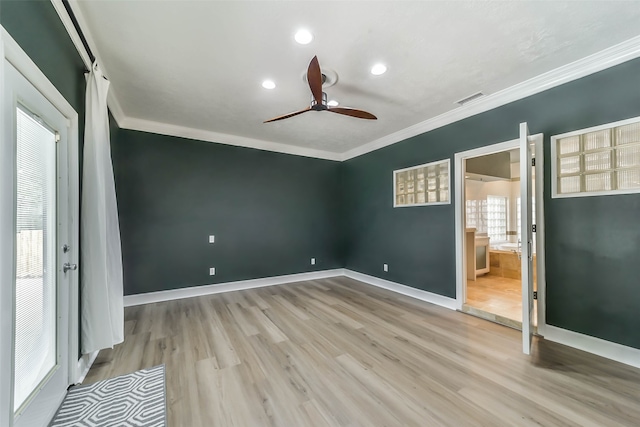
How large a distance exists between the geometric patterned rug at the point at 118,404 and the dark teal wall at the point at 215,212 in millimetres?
2144

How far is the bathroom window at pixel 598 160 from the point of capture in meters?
2.20

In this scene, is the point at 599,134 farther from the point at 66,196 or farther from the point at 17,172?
the point at 66,196

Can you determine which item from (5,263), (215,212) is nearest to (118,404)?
(5,263)

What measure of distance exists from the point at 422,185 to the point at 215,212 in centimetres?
354

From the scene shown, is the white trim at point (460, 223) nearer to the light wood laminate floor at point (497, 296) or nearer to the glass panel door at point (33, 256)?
the light wood laminate floor at point (497, 296)

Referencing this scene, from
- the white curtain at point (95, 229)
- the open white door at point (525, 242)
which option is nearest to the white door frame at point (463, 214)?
the open white door at point (525, 242)

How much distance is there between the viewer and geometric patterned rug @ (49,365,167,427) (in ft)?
5.36

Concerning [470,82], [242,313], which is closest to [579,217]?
[470,82]

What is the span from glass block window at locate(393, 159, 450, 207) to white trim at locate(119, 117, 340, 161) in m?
1.91

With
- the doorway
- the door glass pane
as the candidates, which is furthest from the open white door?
the door glass pane

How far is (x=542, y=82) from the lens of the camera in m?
2.65

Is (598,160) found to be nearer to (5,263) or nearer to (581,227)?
(581,227)

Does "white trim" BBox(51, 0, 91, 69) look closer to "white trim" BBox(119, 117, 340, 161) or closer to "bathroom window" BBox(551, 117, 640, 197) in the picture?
"white trim" BBox(119, 117, 340, 161)

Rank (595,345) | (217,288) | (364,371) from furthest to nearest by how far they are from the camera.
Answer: (217,288) < (595,345) < (364,371)
